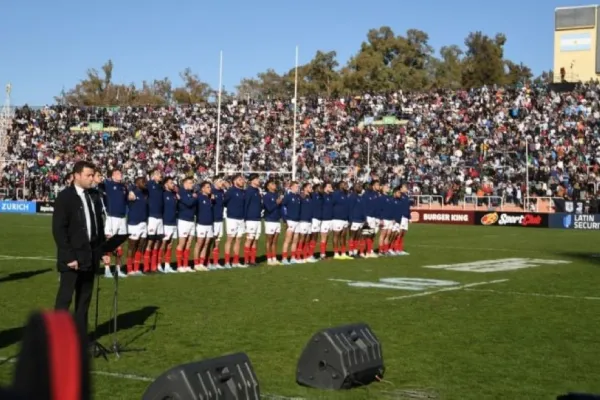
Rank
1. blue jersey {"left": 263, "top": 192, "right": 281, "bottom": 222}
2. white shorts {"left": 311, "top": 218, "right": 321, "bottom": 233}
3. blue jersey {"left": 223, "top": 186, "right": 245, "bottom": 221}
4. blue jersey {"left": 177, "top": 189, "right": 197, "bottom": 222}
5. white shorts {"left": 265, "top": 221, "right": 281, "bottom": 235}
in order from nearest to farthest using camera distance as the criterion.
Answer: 1. blue jersey {"left": 177, "top": 189, "right": 197, "bottom": 222}
2. blue jersey {"left": 223, "top": 186, "right": 245, "bottom": 221}
3. white shorts {"left": 265, "top": 221, "right": 281, "bottom": 235}
4. blue jersey {"left": 263, "top": 192, "right": 281, "bottom": 222}
5. white shorts {"left": 311, "top": 218, "right": 321, "bottom": 233}

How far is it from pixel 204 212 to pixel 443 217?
26.1m

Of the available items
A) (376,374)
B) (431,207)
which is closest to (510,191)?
(431,207)

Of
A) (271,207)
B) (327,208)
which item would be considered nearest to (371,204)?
(327,208)

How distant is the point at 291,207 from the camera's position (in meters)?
20.8

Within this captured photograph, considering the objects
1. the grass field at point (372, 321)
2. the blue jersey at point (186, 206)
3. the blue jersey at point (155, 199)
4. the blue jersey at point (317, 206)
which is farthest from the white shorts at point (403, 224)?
the blue jersey at point (155, 199)

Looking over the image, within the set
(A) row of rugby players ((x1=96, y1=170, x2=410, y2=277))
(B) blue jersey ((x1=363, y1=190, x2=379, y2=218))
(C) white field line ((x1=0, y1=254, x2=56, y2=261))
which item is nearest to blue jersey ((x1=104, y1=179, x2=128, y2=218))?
(A) row of rugby players ((x1=96, y1=170, x2=410, y2=277))

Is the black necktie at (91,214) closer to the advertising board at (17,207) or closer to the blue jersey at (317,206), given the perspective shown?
the blue jersey at (317,206)

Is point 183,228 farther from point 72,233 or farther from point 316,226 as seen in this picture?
point 72,233

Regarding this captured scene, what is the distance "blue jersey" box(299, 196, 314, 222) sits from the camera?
20984 mm

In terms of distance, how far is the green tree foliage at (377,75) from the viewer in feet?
270

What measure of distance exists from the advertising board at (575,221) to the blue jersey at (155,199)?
2710 centimetres

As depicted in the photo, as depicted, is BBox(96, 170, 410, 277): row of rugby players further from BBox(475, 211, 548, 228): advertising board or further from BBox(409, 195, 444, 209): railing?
BBox(409, 195, 444, 209): railing

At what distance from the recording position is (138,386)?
24.2ft

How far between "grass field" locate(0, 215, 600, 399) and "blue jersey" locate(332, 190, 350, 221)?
1.54 m
